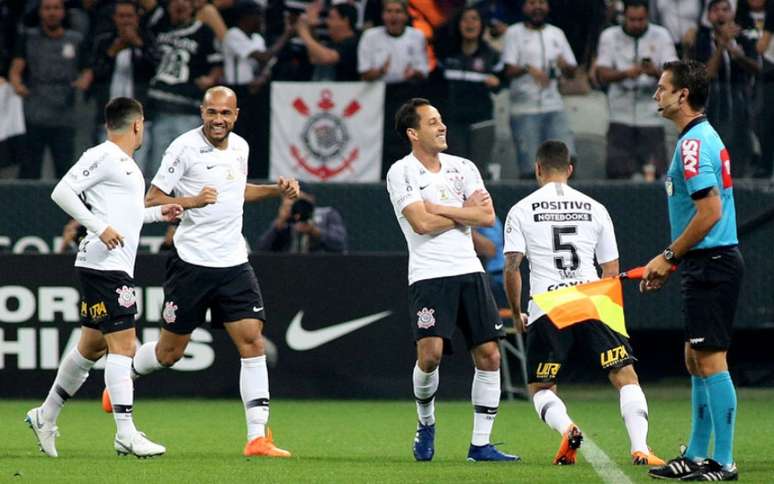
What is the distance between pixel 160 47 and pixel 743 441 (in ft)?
25.3

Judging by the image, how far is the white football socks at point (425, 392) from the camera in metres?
9.17

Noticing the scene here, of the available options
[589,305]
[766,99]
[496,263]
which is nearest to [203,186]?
[589,305]

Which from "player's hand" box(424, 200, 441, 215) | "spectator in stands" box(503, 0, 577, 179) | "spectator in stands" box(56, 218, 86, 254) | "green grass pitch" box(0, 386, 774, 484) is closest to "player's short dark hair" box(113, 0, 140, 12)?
"spectator in stands" box(56, 218, 86, 254)

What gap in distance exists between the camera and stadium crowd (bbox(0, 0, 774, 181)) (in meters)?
14.6

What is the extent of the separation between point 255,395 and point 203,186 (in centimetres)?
139

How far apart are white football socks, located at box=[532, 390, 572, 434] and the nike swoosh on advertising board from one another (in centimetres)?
518

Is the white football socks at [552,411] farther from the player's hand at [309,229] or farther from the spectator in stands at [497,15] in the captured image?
the spectator in stands at [497,15]

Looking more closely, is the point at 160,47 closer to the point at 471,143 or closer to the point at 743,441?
the point at 471,143

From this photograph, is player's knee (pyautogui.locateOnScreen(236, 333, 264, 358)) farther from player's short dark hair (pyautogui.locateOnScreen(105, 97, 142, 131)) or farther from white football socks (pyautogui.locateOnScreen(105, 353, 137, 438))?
player's short dark hair (pyautogui.locateOnScreen(105, 97, 142, 131))

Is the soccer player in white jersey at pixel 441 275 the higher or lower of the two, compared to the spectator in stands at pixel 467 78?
lower

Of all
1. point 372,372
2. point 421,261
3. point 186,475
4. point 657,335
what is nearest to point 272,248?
point 372,372

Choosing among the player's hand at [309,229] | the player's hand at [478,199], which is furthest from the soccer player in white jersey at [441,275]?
the player's hand at [309,229]

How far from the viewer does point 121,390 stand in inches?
356

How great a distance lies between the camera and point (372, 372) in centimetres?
1396
